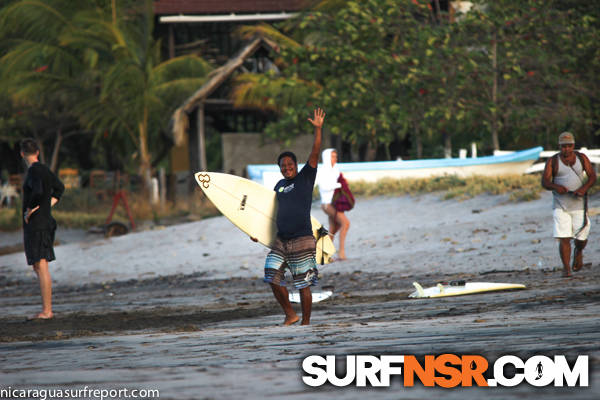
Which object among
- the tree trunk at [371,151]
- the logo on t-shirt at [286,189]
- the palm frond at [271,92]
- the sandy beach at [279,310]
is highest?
the palm frond at [271,92]

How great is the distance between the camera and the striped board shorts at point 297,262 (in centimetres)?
731

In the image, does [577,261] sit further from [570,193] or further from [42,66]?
[42,66]

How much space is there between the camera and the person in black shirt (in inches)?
350

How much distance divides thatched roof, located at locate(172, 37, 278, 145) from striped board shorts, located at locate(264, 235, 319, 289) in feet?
55.3

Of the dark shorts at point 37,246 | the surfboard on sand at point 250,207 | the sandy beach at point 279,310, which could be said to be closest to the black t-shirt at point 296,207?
the surfboard on sand at point 250,207

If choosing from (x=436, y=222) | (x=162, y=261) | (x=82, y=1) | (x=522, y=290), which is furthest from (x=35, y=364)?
(x=82, y=1)

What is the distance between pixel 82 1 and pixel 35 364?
82.4ft

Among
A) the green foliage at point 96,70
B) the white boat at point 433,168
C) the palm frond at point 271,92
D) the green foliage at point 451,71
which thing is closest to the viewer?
the white boat at point 433,168

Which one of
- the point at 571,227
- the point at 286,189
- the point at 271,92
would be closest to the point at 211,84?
the point at 271,92

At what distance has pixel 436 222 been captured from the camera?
1681cm

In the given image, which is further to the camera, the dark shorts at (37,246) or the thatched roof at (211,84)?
the thatched roof at (211,84)

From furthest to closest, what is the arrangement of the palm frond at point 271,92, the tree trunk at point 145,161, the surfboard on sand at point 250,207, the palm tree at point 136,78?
the tree trunk at point 145,161 → the palm tree at point 136,78 → the palm frond at point 271,92 → the surfboard on sand at point 250,207

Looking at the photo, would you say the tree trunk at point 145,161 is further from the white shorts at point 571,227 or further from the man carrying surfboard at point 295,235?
the man carrying surfboard at point 295,235

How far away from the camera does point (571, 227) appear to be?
394 inches
